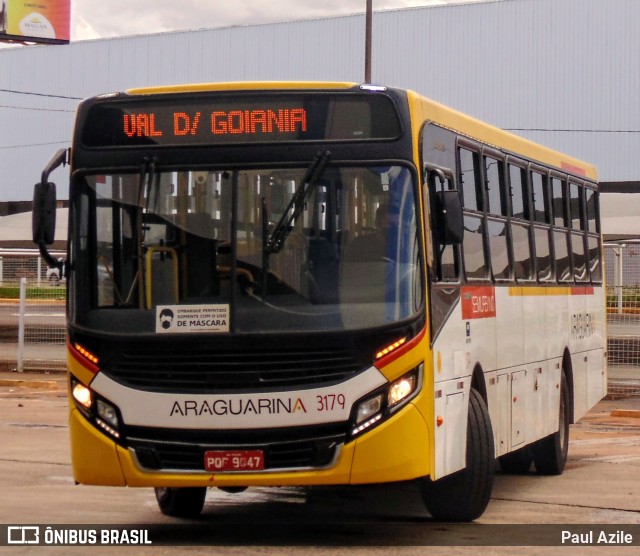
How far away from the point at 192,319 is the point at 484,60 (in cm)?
5433

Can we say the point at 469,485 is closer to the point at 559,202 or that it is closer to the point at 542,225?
the point at 542,225

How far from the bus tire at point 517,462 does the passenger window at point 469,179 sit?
3.46 m

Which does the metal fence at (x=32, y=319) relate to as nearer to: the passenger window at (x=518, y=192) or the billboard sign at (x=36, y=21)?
the passenger window at (x=518, y=192)

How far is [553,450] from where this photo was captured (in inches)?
543

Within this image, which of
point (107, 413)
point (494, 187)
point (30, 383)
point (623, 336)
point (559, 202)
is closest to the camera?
point (107, 413)

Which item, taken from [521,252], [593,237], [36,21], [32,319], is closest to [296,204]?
[521,252]

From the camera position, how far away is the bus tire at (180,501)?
10812 mm

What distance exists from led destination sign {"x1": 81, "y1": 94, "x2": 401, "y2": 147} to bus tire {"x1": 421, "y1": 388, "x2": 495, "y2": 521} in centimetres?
222

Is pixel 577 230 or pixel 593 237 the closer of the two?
pixel 577 230

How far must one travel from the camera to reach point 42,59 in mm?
76312

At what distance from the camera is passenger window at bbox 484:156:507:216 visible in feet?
38.1

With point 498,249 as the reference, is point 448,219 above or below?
above

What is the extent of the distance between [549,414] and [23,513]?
4.86 meters

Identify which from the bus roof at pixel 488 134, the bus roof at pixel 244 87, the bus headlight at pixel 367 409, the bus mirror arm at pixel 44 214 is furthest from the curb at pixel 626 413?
the bus mirror arm at pixel 44 214
